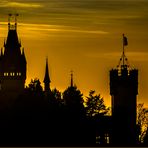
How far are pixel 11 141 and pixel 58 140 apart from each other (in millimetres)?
6283

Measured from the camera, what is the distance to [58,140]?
545 ft

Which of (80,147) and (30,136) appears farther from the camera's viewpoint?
(30,136)

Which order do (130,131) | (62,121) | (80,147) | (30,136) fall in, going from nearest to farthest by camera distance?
(80,147), (30,136), (62,121), (130,131)

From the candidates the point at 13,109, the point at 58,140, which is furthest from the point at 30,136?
the point at 13,109

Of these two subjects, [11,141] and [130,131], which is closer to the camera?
[11,141]

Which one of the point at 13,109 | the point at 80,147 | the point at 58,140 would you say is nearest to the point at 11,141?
the point at 58,140

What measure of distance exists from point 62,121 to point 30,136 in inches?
463

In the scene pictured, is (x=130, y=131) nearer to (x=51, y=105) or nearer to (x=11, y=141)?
(x=51, y=105)

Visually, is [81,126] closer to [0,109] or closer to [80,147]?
Result: [0,109]

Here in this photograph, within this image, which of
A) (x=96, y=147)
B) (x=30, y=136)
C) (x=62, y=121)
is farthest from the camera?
(x=62, y=121)

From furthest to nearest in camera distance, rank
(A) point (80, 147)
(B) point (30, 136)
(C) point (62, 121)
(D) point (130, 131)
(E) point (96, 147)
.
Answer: (D) point (130, 131), (C) point (62, 121), (B) point (30, 136), (E) point (96, 147), (A) point (80, 147)

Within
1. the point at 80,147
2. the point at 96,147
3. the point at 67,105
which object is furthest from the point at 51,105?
the point at 80,147

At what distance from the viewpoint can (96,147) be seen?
15938cm

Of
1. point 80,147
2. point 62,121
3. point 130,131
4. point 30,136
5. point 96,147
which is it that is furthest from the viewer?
point 130,131
